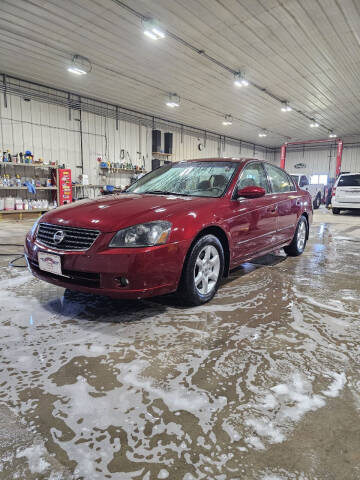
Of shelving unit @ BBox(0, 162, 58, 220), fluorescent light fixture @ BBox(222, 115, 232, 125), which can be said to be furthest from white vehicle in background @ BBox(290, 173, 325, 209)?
shelving unit @ BBox(0, 162, 58, 220)

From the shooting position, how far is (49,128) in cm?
948

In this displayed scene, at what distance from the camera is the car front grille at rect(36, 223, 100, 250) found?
2.15 m

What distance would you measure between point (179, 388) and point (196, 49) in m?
6.94

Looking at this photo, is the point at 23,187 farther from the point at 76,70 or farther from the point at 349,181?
the point at 349,181

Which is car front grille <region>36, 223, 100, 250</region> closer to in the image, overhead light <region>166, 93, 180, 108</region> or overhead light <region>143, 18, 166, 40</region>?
overhead light <region>143, 18, 166, 40</region>

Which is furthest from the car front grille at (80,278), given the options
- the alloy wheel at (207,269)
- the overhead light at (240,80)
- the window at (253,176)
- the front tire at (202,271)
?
the overhead light at (240,80)

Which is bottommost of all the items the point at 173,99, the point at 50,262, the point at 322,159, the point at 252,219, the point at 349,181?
the point at 50,262

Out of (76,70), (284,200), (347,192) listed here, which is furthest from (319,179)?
(284,200)

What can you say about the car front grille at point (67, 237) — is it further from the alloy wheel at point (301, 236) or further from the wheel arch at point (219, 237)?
the alloy wheel at point (301, 236)

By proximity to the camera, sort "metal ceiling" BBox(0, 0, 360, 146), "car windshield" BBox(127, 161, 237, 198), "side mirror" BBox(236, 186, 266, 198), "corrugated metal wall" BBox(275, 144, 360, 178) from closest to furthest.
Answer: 1. "side mirror" BBox(236, 186, 266, 198)
2. "car windshield" BBox(127, 161, 237, 198)
3. "metal ceiling" BBox(0, 0, 360, 146)
4. "corrugated metal wall" BBox(275, 144, 360, 178)

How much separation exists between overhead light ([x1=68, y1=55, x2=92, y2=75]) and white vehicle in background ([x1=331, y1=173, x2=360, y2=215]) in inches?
330

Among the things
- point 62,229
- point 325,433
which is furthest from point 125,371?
point 62,229

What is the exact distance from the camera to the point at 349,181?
10.1 m

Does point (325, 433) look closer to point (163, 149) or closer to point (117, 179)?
point (117, 179)
